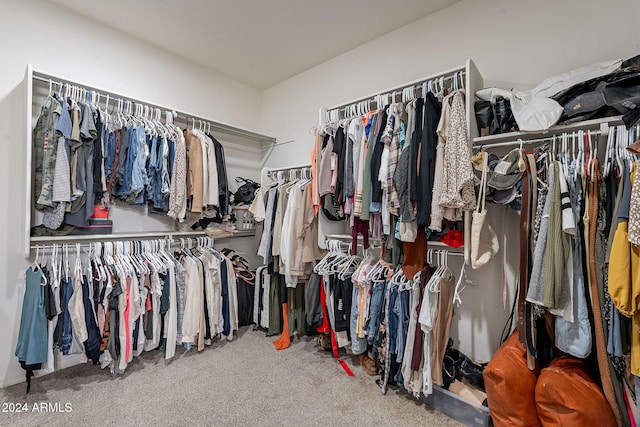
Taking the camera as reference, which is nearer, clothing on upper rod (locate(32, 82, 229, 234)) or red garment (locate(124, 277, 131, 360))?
clothing on upper rod (locate(32, 82, 229, 234))

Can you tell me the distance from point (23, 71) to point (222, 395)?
2729 mm

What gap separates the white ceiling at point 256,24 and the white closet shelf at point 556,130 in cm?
124

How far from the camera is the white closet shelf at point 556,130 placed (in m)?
1.39

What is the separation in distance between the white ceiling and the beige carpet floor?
2813mm

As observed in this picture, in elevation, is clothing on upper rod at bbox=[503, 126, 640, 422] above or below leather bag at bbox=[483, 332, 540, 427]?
above

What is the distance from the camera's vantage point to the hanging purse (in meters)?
1.60

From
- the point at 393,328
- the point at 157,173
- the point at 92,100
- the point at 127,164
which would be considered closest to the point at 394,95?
the point at 393,328

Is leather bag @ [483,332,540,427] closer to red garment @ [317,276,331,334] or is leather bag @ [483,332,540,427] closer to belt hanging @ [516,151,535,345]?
belt hanging @ [516,151,535,345]

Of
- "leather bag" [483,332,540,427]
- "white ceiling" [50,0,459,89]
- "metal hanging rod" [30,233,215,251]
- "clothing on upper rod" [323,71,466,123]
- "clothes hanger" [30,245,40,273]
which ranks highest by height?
"white ceiling" [50,0,459,89]

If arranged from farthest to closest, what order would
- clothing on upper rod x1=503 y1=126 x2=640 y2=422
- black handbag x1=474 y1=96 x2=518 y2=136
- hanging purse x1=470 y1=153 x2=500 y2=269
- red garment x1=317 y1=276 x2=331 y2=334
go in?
1. red garment x1=317 y1=276 x2=331 y2=334
2. black handbag x1=474 y1=96 x2=518 y2=136
3. hanging purse x1=470 y1=153 x2=500 y2=269
4. clothing on upper rod x1=503 y1=126 x2=640 y2=422

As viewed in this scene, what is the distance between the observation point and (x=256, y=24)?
2445 millimetres

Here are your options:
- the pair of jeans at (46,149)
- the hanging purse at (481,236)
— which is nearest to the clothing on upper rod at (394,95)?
the hanging purse at (481,236)

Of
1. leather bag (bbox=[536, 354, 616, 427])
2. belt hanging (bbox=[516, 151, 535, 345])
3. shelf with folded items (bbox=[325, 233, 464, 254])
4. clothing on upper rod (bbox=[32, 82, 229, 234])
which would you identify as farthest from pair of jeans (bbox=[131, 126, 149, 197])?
leather bag (bbox=[536, 354, 616, 427])

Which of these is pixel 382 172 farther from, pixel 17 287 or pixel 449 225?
pixel 17 287
